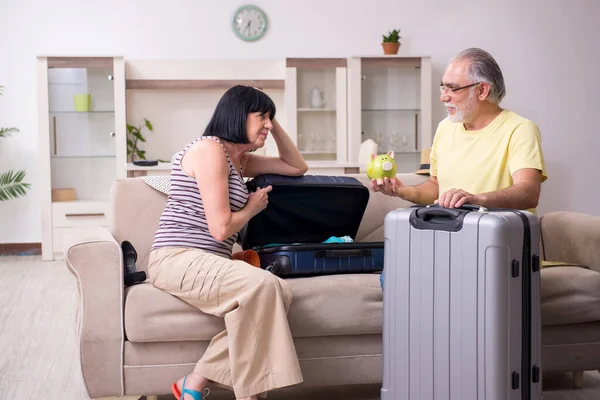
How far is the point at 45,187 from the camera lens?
19.8ft

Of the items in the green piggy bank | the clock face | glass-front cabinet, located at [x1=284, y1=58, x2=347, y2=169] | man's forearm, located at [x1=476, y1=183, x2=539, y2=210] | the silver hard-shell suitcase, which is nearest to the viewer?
the silver hard-shell suitcase

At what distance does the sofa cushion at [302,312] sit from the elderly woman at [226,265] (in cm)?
6

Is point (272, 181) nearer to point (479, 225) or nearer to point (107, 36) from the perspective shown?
point (479, 225)

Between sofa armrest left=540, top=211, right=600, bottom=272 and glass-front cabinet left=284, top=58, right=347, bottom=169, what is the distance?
10.6 ft

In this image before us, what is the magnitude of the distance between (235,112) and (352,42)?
414cm

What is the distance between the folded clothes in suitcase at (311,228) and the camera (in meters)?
2.60

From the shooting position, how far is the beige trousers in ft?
7.33

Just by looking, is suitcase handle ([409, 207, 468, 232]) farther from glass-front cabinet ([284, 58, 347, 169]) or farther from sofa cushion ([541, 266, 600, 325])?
glass-front cabinet ([284, 58, 347, 169])

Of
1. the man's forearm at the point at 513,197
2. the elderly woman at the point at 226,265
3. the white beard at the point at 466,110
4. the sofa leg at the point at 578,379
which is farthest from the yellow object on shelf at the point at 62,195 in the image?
the man's forearm at the point at 513,197

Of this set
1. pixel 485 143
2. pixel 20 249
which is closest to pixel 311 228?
pixel 485 143

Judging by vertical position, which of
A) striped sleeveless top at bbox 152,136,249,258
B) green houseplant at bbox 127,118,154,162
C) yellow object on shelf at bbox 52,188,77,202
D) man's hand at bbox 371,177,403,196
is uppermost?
green houseplant at bbox 127,118,154,162

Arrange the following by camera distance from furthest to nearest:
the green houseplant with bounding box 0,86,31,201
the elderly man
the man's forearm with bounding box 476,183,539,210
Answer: the green houseplant with bounding box 0,86,31,201 → the elderly man → the man's forearm with bounding box 476,183,539,210

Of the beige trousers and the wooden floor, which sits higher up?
the beige trousers

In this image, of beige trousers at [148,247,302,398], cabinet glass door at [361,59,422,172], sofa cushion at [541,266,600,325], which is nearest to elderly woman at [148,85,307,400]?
beige trousers at [148,247,302,398]
